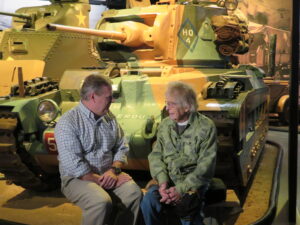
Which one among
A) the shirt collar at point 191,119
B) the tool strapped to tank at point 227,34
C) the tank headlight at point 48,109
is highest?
the tool strapped to tank at point 227,34

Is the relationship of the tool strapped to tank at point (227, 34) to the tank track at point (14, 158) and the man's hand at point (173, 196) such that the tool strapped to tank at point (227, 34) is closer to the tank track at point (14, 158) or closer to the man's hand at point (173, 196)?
the tank track at point (14, 158)

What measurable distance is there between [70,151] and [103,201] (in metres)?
0.42

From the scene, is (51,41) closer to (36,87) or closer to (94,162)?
(36,87)

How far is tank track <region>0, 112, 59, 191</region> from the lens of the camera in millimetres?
4207

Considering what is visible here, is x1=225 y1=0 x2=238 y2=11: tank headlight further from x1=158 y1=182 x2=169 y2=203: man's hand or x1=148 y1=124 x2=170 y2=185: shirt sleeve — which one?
x1=158 y1=182 x2=169 y2=203: man's hand

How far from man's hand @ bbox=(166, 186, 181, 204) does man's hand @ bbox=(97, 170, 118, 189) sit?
1.41 ft

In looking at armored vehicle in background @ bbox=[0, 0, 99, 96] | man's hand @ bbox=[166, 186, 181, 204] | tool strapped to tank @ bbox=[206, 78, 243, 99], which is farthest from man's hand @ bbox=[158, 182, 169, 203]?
armored vehicle in background @ bbox=[0, 0, 99, 96]

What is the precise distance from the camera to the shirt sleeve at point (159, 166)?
9.53 ft

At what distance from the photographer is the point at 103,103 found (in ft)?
10.0

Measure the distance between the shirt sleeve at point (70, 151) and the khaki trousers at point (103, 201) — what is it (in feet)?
0.30

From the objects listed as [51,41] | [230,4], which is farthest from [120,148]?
[51,41]

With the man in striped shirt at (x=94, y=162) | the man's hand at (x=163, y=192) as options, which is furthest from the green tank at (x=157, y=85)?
the man's hand at (x=163, y=192)

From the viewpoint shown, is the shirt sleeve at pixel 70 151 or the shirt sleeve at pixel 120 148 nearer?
the shirt sleeve at pixel 70 151

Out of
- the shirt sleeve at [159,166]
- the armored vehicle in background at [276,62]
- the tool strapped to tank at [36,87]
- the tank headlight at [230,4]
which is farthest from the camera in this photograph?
the armored vehicle in background at [276,62]
